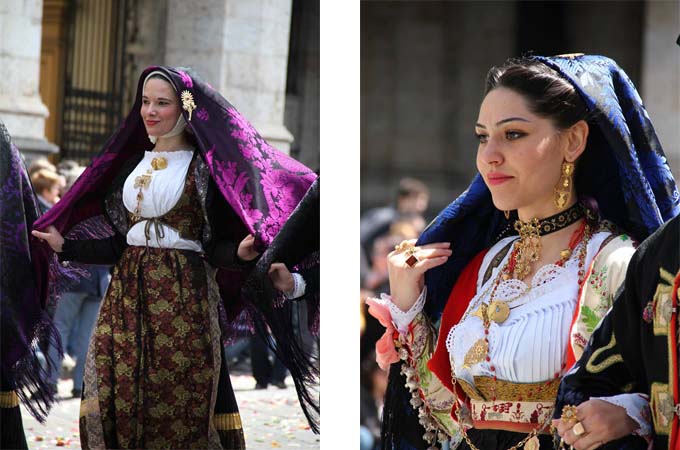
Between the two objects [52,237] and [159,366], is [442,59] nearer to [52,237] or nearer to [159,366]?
[52,237]

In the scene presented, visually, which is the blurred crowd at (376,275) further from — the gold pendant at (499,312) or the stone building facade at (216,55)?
the stone building facade at (216,55)

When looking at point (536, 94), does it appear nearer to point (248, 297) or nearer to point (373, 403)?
point (248, 297)

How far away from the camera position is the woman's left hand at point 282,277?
12.0 feet

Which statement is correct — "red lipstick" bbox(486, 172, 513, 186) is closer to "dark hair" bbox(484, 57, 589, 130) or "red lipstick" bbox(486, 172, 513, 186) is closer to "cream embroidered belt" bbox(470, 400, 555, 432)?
"dark hair" bbox(484, 57, 589, 130)

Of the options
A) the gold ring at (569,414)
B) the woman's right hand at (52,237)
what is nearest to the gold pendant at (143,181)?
the woman's right hand at (52,237)

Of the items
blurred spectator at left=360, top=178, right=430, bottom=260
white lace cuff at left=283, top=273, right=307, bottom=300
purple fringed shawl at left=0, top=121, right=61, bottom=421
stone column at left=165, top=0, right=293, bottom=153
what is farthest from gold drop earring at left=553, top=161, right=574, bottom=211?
blurred spectator at left=360, top=178, right=430, bottom=260

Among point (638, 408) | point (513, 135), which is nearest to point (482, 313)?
point (513, 135)

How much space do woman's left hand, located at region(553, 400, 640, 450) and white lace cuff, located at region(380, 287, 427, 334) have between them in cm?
64

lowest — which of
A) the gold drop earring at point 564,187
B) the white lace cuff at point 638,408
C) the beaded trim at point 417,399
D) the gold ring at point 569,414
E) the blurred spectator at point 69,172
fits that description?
the beaded trim at point 417,399

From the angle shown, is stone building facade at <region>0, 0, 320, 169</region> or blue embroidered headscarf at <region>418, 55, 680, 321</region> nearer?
blue embroidered headscarf at <region>418, 55, 680, 321</region>

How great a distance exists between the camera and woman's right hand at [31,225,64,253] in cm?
404

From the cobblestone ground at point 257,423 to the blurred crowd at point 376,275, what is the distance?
317 mm

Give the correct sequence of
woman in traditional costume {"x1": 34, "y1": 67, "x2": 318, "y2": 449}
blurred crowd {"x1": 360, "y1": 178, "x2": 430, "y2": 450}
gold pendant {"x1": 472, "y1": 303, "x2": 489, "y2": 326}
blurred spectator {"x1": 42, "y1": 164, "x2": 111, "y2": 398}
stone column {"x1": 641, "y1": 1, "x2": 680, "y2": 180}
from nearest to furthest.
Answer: gold pendant {"x1": 472, "y1": 303, "x2": 489, "y2": 326}
woman in traditional costume {"x1": 34, "y1": 67, "x2": 318, "y2": 449}
blurred crowd {"x1": 360, "y1": 178, "x2": 430, "y2": 450}
blurred spectator {"x1": 42, "y1": 164, "x2": 111, "y2": 398}
stone column {"x1": 641, "y1": 1, "x2": 680, "y2": 180}

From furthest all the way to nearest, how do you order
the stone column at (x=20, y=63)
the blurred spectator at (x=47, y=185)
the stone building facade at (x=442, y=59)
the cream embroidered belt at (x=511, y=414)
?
1. the stone building facade at (x=442, y=59)
2. the stone column at (x=20, y=63)
3. the blurred spectator at (x=47, y=185)
4. the cream embroidered belt at (x=511, y=414)
